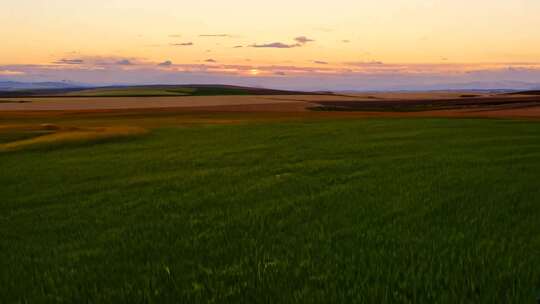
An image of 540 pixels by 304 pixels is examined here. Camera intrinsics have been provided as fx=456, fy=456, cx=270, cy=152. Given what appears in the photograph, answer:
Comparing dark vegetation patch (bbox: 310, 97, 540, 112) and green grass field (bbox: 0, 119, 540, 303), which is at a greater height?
dark vegetation patch (bbox: 310, 97, 540, 112)

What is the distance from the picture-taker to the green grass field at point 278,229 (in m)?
6.75

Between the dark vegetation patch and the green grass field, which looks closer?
the green grass field

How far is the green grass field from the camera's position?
6.75 m

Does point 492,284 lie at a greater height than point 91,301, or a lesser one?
greater

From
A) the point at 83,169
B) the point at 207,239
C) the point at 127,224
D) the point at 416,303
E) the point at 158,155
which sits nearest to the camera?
the point at 416,303

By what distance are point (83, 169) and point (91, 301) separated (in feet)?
49.7

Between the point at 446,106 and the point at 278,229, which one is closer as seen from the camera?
the point at 278,229

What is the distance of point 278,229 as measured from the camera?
32.4ft

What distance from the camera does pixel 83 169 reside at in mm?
20516

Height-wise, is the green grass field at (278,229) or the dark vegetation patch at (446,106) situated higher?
the dark vegetation patch at (446,106)

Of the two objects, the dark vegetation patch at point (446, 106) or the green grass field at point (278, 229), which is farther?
the dark vegetation patch at point (446, 106)

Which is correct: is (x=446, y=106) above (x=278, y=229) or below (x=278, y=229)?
above

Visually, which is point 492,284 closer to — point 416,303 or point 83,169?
point 416,303

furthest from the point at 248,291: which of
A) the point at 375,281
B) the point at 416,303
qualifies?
the point at 416,303
